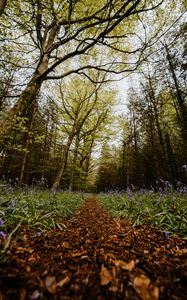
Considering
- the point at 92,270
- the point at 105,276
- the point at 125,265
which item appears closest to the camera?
the point at 105,276

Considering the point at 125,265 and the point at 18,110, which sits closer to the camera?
the point at 125,265

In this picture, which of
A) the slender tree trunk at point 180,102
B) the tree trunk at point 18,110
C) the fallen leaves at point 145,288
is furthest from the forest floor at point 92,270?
the slender tree trunk at point 180,102

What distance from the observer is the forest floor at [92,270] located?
3.86 ft

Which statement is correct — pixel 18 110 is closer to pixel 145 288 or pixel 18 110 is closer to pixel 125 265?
pixel 125 265

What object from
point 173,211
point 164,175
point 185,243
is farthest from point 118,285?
point 164,175

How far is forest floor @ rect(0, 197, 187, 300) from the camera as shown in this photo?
1.18 metres

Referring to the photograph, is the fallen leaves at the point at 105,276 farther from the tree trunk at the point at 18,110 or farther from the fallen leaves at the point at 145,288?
the tree trunk at the point at 18,110

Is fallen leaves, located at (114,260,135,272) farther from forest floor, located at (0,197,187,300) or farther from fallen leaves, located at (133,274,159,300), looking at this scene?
fallen leaves, located at (133,274,159,300)

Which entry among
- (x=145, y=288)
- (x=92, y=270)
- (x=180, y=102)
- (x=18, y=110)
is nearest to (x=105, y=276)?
(x=92, y=270)

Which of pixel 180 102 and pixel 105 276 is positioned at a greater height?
pixel 180 102

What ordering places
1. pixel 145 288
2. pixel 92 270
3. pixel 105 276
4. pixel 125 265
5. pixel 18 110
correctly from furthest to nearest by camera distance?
1. pixel 18 110
2. pixel 125 265
3. pixel 92 270
4. pixel 105 276
5. pixel 145 288

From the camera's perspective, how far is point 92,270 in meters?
1.57

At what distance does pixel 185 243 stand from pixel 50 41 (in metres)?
7.00

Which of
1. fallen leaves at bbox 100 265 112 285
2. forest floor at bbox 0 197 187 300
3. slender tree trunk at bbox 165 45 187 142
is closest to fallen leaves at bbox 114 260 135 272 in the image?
forest floor at bbox 0 197 187 300
